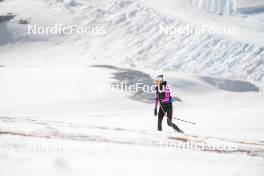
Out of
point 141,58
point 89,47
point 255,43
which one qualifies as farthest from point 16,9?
point 255,43

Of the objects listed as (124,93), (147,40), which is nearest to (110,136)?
(124,93)

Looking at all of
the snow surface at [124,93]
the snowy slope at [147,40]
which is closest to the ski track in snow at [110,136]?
the snow surface at [124,93]

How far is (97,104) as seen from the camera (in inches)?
1464

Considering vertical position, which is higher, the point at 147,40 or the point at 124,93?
the point at 124,93

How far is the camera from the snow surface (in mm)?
8141

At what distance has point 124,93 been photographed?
40688 millimetres

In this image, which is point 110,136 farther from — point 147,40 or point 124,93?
point 147,40

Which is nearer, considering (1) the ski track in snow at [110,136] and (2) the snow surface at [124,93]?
(2) the snow surface at [124,93]

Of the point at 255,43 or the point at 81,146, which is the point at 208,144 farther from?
the point at 255,43

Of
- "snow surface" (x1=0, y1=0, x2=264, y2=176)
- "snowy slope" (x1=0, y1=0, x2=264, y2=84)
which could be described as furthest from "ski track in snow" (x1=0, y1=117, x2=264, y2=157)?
"snowy slope" (x1=0, y1=0, x2=264, y2=84)

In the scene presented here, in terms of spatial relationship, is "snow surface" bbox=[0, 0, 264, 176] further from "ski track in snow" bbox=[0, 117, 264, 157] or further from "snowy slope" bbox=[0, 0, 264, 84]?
"snowy slope" bbox=[0, 0, 264, 84]

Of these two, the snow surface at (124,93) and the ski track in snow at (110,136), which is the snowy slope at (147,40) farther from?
→ the ski track in snow at (110,136)

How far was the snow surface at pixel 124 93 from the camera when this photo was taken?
26.7 feet

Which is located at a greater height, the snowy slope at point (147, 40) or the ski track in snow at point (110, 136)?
the ski track in snow at point (110, 136)
